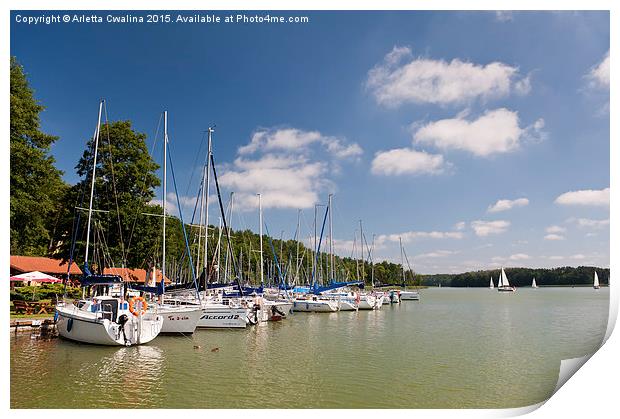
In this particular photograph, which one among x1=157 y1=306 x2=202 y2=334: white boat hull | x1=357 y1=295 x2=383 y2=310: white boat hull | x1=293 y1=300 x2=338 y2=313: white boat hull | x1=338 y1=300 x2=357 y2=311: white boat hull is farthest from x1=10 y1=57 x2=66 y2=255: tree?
x1=357 y1=295 x2=383 y2=310: white boat hull

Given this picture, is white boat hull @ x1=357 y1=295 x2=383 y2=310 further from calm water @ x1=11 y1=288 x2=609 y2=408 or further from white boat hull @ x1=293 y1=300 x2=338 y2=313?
calm water @ x1=11 y1=288 x2=609 y2=408

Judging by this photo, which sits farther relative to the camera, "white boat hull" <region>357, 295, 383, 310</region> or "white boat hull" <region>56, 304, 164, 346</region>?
"white boat hull" <region>357, 295, 383, 310</region>

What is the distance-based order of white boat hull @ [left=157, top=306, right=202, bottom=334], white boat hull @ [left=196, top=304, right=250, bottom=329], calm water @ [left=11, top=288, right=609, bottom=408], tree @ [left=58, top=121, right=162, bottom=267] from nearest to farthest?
calm water @ [left=11, top=288, right=609, bottom=408]
white boat hull @ [left=157, top=306, right=202, bottom=334]
white boat hull @ [left=196, top=304, right=250, bottom=329]
tree @ [left=58, top=121, right=162, bottom=267]

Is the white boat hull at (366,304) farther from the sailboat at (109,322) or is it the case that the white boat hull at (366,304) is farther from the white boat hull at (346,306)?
the sailboat at (109,322)

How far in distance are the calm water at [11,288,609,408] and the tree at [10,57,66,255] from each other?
444 centimetres

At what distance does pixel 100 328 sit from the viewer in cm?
1538

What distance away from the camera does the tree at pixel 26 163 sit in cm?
1584

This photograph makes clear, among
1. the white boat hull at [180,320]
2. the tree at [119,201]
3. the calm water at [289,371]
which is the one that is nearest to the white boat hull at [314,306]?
the tree at [119,201]

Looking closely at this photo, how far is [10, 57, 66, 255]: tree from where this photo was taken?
1584 cm

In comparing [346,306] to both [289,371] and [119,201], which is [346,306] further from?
[289,371]

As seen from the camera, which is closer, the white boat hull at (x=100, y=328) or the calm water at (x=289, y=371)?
the calm water at (x=289, y=371)

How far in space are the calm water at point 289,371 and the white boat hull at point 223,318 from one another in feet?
2.03

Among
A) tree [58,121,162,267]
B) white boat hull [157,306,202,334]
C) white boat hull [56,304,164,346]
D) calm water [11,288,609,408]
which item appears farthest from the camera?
tree [58,121,162,267]

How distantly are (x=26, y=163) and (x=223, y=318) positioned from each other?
10.3 metres
